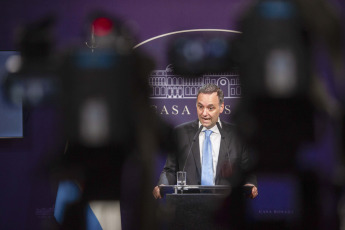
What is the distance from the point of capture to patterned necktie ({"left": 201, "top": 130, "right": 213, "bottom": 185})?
12.0 feet

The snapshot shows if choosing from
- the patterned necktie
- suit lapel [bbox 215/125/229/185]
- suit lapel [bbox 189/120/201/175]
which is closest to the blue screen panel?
suit lapel [bbox 189/120/201/175]

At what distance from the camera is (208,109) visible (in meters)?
3.80

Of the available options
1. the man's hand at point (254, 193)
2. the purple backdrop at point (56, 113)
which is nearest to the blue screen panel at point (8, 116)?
the purple backdrop at point (56, 113)

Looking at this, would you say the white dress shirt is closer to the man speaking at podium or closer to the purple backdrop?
the man speaking at podium

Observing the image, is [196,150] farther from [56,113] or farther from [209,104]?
[56,113]

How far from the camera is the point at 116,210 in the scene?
374cm

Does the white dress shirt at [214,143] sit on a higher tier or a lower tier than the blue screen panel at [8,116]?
lower

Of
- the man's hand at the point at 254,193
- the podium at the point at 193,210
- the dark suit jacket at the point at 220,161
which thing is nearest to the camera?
the podium at the point at 193,210

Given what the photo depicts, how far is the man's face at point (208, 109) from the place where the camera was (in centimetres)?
378

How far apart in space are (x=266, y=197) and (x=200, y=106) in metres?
1.06

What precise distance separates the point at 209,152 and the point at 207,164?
0.37 ft

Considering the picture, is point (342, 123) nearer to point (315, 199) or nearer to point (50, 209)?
point (315, 199)

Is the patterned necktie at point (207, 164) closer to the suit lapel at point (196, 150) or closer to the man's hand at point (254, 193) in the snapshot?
the suit lapel at point (196, 150)

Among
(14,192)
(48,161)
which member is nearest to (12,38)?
(48,161)
